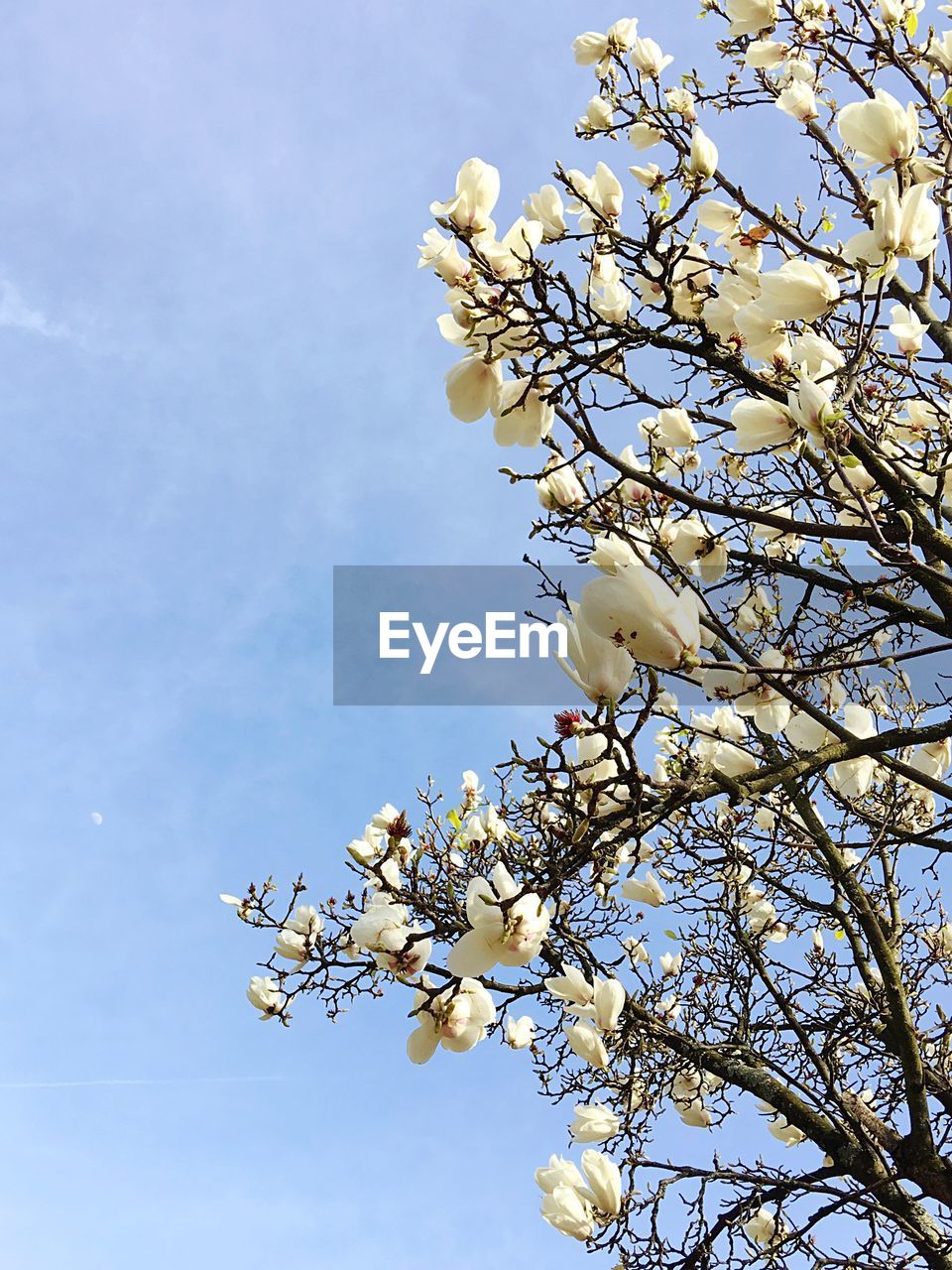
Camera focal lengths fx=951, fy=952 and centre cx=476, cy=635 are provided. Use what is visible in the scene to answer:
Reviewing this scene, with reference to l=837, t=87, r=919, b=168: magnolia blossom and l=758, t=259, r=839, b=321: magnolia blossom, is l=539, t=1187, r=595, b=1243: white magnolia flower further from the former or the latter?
l=837, t=87, r=919, b=168: magnolia blossom

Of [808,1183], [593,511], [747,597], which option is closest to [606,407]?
[593,511]

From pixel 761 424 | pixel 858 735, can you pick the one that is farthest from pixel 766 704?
pixel 761 424

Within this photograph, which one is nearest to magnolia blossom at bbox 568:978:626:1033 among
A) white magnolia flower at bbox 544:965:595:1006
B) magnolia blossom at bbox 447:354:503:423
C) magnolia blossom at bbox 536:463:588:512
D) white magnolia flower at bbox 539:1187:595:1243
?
white magnolia flower at bbox 544:965:595:1006

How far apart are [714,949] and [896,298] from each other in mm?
3380

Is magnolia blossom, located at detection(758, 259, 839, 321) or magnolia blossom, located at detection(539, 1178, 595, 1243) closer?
magnolia blossom, located at detection(758, 259, 839, 321)

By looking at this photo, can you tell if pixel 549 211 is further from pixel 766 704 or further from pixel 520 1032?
pixel 520 1032

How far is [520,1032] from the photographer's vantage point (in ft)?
15.5

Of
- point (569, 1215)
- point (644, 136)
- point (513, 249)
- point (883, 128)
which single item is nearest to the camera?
point (513, 249)

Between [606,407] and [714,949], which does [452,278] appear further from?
[714,949]

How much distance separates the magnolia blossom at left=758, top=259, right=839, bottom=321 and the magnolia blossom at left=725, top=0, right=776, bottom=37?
282 cm

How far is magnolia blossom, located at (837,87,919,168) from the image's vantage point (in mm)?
2570

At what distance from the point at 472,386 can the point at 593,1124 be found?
2.84 meters

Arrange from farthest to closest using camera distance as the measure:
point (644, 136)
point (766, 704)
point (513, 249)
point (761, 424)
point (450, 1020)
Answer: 1. point (644, 136)
2. point (766, 704)
3. point (761, 424)
4. point (513, 249)
5. point (450, 1020)

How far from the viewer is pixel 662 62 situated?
4.18 meters
